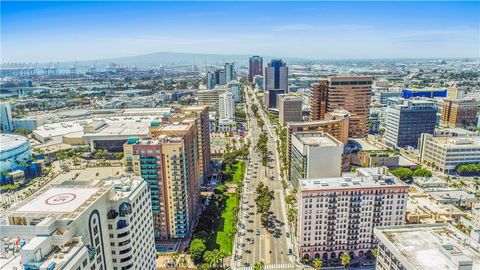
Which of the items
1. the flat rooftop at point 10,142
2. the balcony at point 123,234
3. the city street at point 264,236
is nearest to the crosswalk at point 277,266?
the city street at point 264,236

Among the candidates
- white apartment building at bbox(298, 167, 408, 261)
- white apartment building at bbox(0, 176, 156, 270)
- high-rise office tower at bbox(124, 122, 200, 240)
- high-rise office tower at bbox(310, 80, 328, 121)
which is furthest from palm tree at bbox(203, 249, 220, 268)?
high-rise office tower at bbox(310, 80, 328, 121)

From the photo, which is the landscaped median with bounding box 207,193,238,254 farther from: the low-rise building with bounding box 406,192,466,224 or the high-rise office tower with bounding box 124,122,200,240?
the low-rise building with bounding box 406,192,466,224

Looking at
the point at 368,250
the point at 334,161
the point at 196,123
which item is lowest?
the point at 368,250

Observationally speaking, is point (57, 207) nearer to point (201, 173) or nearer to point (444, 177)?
point (201, 173)

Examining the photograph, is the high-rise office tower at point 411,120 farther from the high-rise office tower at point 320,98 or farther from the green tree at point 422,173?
the green tree at point 422,173

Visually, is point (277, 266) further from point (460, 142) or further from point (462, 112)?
point (462, 112)

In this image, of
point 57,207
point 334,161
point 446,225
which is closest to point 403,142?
point 334,161
